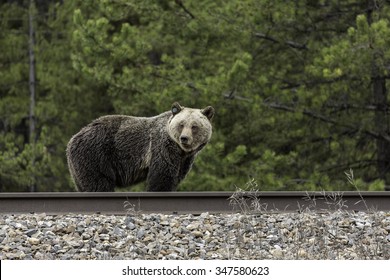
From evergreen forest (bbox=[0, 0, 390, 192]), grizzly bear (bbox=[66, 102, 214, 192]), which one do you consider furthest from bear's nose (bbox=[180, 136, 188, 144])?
evergreen forest (bbox=[0, 0, 390, 192])

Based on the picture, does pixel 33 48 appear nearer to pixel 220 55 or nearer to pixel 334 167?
pixel 220 55

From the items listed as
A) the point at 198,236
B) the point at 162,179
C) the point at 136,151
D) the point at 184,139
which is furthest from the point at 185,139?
the point at 198,236

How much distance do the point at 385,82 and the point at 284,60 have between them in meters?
2.57

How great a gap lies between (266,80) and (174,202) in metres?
9.05

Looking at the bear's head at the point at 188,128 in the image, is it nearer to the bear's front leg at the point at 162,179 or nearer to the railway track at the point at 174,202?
the bear's front leg at the point at 162,179

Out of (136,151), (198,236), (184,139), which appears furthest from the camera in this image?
(136,151)

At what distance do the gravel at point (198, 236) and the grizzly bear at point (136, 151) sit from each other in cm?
147

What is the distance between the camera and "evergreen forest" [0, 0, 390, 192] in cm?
1820

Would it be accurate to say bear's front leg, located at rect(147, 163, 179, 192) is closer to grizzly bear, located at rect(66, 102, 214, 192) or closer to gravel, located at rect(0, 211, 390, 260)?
grizzly bear, located at rect(66, 102, 214, 192)

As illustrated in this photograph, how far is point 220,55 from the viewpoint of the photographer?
70.4 feet

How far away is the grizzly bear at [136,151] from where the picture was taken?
1091 cm

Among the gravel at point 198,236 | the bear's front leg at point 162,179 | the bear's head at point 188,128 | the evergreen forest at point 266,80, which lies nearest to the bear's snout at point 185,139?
the bear's head at point 188,128

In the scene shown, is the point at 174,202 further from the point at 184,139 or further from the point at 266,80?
the point at 266,80

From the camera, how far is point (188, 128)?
10.7 meters
